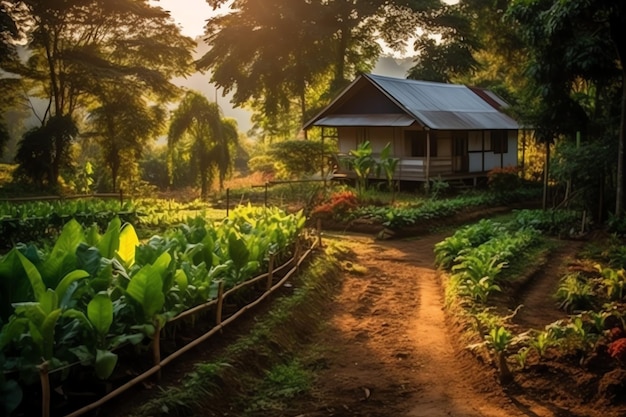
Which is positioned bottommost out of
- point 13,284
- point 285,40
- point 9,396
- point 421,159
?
point 9,396

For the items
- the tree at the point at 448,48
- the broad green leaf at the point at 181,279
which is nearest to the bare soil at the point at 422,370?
the broad green leaf at the point at 181,279

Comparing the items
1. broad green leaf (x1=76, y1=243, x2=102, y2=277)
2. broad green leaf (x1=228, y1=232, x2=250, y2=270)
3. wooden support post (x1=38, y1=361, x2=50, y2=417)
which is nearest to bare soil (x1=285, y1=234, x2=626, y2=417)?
broad green leaf (x1=228, y1=232, x2=250, y2=270)

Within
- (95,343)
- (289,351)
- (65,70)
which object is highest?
(65,70)

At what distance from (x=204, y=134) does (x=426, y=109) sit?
10.6 meters

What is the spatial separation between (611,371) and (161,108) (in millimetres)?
26398

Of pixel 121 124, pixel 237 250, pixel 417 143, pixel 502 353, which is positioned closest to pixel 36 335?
pixel 237 250

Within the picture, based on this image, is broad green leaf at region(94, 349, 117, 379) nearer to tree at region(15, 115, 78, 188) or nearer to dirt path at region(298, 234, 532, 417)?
dirt path at region(298, 234, 532, 417)

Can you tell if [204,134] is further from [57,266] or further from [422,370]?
[57,266]

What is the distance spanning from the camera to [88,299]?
536 centimetres

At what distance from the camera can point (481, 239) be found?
13477 mm

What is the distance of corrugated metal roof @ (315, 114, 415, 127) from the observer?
2438 centimetres

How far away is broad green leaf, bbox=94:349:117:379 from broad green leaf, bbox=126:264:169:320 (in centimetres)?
69

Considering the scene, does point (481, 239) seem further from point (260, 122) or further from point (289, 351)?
point (260, 122)

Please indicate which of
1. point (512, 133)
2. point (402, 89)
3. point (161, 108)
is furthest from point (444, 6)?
point (161, 108)
